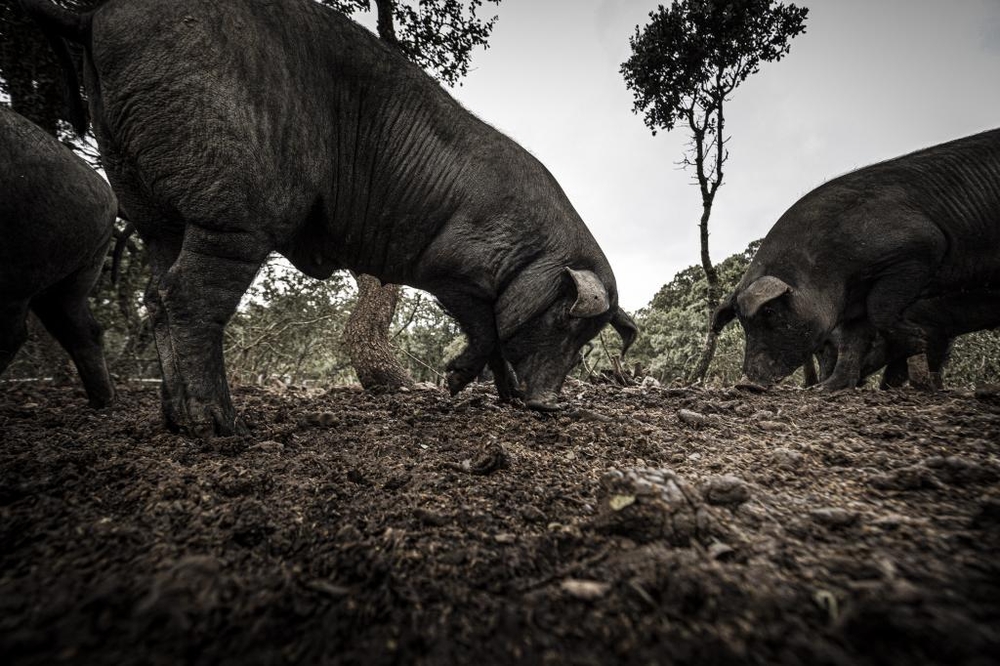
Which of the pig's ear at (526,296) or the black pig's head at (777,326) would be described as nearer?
the pig's ear at (526,296)

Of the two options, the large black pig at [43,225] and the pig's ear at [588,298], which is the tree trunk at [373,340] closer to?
the large black pig at [43,225]

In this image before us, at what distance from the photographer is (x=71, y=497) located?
1320mm

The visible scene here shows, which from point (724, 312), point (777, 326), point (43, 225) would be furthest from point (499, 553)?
point (724, 312)

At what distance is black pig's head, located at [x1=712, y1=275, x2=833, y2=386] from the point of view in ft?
14.9

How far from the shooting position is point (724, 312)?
5641 mm

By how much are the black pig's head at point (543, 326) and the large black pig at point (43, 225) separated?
10.5 ft

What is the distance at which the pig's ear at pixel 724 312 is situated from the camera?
Result: 5.41 m

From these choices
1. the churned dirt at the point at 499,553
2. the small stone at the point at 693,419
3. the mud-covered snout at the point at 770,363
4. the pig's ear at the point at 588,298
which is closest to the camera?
the churned dirt at the point at 499,553

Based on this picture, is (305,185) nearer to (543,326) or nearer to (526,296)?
(526,296)

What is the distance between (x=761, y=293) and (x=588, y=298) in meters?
2.57

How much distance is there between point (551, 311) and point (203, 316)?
239cm

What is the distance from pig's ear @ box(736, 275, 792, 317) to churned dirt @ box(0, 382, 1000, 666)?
2491mm

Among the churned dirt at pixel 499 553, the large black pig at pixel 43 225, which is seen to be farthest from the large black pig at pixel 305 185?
the churned dirt at pixel 499 553

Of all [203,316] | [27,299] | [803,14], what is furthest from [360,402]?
[803,14]
